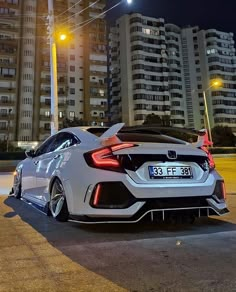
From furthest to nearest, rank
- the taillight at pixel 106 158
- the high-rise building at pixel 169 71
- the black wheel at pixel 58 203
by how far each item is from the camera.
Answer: the high-rise building at pixel 169 71
the black wheel at pixel 58 203
the taillight at pixel 106 158

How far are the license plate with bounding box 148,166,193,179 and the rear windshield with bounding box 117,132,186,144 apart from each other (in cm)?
53

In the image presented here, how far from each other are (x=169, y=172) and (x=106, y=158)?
790mm

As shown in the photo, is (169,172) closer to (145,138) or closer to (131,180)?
(131,180)

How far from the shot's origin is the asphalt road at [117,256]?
297 centimetres

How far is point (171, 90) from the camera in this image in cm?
9712

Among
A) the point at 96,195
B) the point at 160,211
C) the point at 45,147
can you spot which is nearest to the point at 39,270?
the point at 96,195

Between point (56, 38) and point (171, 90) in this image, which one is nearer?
point (56, 38)

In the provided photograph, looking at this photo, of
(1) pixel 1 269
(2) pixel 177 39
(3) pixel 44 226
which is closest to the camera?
(1) pixel 1 269

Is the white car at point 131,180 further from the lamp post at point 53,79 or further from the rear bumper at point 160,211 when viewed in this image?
the lamp post at point 53,79

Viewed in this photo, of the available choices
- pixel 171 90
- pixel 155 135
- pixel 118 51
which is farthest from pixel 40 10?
pixel 155 135

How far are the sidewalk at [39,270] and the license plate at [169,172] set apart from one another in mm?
1444

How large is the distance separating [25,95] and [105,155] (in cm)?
6945

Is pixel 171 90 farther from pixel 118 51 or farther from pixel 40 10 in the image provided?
pixel 40 10

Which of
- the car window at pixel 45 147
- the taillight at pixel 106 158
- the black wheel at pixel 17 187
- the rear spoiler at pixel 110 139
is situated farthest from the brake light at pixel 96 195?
the black wheel at pixel 17 187
